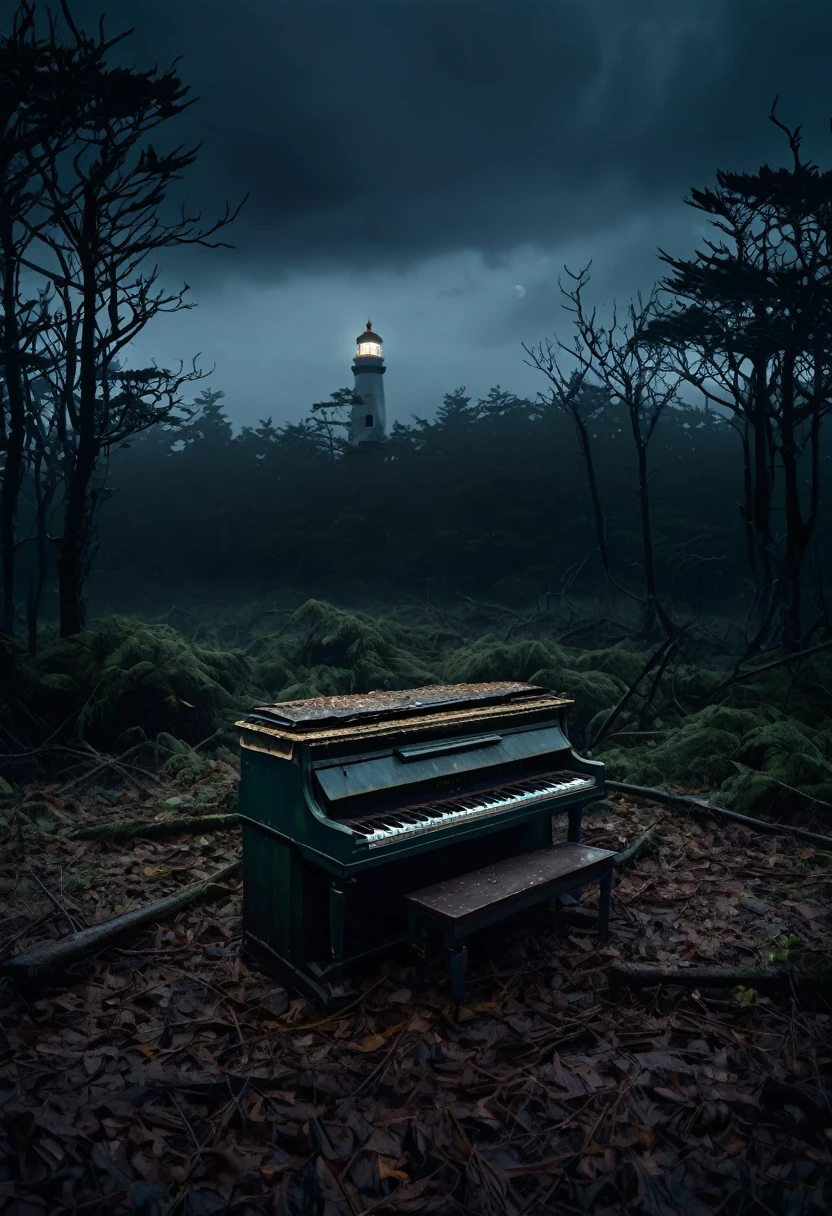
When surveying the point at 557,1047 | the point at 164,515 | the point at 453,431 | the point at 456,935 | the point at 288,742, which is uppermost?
the point at 453,431

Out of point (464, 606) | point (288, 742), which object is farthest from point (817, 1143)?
point (464, 606)

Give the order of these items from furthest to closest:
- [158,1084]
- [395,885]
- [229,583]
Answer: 1. [229,583]
2. [395,885]
3. [158,1084]

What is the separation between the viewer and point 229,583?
3247 cm

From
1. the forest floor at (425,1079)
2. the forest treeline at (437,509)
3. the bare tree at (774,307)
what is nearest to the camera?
the forest floor at (425,1079)

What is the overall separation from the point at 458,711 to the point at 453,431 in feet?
108

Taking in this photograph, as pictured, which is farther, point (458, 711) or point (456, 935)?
point (458, 711)

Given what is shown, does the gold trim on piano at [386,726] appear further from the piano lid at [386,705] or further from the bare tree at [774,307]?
the bare tree at [774,307]

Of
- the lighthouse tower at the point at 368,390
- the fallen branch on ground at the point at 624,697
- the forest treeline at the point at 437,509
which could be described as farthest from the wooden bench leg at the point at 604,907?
the lighthouse tower at the point at 368,390

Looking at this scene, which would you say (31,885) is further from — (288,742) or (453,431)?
(453,431)

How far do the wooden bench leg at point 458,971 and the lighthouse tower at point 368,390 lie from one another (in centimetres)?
3536

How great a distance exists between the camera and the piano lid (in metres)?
4.56

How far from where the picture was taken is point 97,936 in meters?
5.07

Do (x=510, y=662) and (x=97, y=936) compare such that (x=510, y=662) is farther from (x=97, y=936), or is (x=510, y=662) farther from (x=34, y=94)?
(x=34, y=94)

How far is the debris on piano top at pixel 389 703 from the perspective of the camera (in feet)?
15.1
